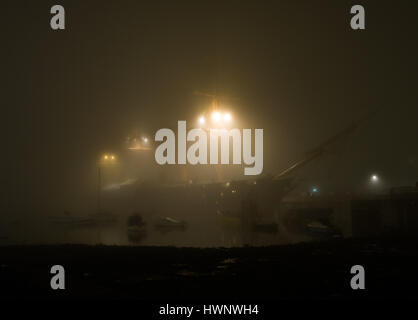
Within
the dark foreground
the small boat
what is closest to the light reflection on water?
the small boat

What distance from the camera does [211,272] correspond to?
65.1 feet

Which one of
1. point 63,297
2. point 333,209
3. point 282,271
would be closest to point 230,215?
point 333,209

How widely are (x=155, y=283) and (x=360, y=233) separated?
126ft

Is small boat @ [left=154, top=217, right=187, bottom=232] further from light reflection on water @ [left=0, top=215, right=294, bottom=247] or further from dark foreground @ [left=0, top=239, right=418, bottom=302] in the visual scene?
dark foreground @ [left=0, top=239, right=418, bottom=302]

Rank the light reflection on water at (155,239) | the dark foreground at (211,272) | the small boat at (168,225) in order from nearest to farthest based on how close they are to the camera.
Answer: the dark foreground at (211,272) < the light reflection on water at (155,239) < the small boat at (168,225)

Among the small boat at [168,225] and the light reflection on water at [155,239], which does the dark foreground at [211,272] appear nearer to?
the light reflection on water at [155,239]

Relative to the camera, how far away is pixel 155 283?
1750cm

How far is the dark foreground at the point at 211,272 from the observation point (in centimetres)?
1584

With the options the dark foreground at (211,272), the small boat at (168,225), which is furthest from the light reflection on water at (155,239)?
the dark foreground at (211,272)

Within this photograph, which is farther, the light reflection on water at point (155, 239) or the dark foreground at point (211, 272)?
the light reflection on water at point (155, 239)

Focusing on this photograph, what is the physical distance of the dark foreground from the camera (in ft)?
52.0

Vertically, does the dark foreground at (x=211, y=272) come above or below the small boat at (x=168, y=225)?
below

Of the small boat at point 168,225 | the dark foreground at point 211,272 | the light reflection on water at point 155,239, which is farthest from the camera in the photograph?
the small boat at point 168,225
